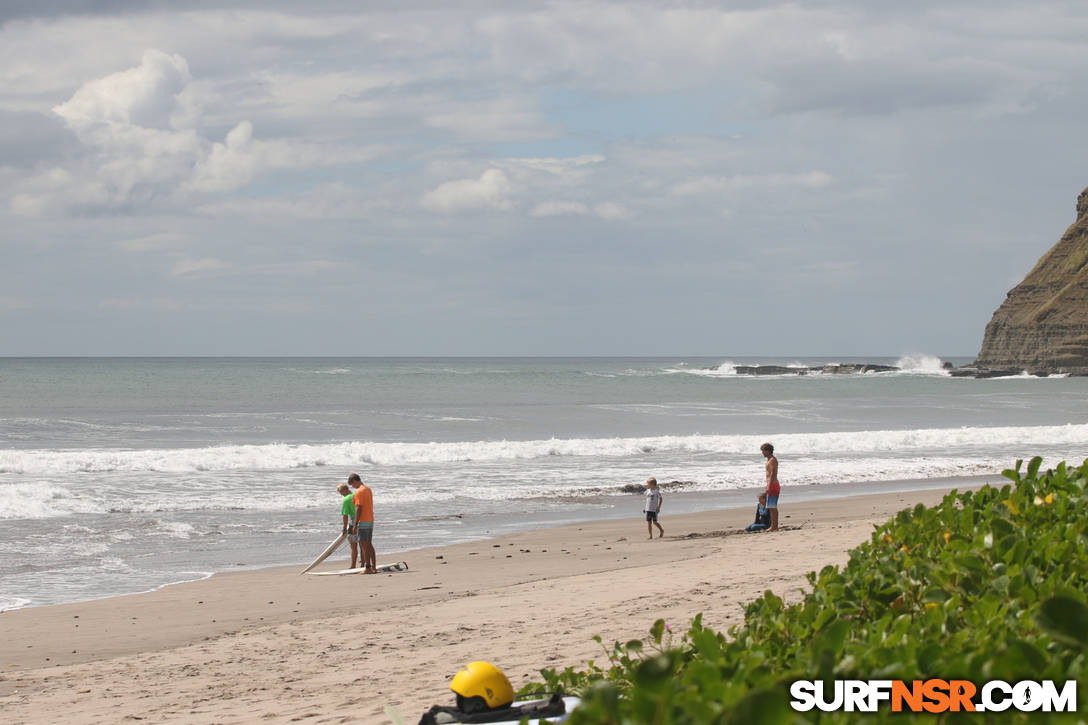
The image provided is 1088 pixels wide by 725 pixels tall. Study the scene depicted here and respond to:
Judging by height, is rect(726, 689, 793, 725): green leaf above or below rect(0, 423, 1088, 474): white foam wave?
above

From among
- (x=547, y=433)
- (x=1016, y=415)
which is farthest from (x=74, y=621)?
(x=1016, y=415)

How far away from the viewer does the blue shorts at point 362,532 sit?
13.4 meters

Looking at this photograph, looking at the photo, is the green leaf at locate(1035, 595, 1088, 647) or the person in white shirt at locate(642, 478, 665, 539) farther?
the person in white shirt at locate(642, 478, 665, 539)

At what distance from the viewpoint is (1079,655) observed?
6.77 ft

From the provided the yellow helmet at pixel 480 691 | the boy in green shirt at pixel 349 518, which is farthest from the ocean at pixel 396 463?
the yellow helmet at pixel 480 691

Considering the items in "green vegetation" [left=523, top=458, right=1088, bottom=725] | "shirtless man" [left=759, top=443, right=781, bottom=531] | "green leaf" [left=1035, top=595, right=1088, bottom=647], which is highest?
"green leaf" [left=1035, top=595, right=1088, bottom=647]

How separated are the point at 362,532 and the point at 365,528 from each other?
0.08 metres

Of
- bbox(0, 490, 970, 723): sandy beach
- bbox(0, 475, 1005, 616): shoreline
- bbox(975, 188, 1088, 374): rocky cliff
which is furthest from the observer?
bbox(975, 188, 1088, 374): rocky cliff

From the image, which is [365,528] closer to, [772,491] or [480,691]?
[772,491]

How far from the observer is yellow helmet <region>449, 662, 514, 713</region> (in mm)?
4441

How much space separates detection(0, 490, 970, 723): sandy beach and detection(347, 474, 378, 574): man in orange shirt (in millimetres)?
554

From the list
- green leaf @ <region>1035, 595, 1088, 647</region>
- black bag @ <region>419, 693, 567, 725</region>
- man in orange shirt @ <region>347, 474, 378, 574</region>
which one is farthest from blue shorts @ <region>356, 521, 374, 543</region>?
green leaf @ <region>1035, 595, 1088, 647</region>

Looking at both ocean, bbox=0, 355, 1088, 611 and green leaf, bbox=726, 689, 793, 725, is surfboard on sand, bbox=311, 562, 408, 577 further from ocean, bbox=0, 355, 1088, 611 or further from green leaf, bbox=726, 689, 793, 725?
green leaf, bbox=726, 689, 793, 725

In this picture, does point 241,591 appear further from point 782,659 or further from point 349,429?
point 349,429
